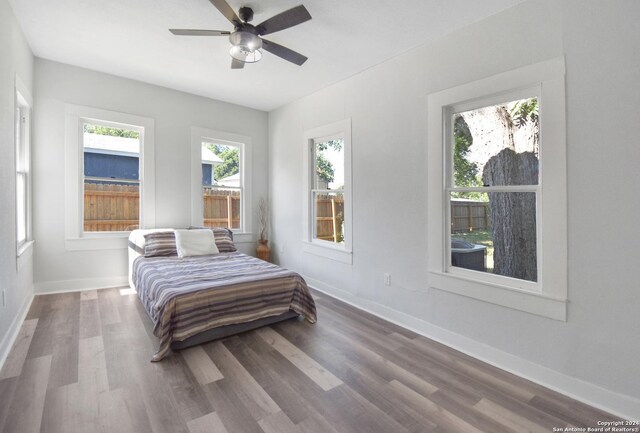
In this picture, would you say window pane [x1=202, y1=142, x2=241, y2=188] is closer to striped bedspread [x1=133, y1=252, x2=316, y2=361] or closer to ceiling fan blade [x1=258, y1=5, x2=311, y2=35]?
striped bedspread [x1=133, y1=252, x2=316, y2=361]

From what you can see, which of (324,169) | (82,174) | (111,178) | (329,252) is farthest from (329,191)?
(82,174)

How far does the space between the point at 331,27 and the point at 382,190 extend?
1640 mm

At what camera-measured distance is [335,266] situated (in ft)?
13.3

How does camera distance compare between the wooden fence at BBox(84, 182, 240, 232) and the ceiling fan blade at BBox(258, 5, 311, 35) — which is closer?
the ceiling fan blade at BBox(258, 5, 311, 35)

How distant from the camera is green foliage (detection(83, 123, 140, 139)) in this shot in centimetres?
403

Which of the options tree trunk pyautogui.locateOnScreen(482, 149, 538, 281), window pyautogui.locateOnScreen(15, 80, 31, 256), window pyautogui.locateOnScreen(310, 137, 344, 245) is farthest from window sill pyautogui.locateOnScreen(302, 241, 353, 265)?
window pyautogui.locateOnScreen(15, 80, 31, 256)

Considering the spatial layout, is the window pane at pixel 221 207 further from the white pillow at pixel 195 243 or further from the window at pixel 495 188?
the window at pixel 495 188

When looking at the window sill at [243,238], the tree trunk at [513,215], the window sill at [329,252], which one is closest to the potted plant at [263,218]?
the window sill at [243,238]

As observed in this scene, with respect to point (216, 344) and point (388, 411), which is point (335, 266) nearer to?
point (216, 344)

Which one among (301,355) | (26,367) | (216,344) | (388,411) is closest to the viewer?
(388,411)

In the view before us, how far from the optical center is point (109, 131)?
417 cm

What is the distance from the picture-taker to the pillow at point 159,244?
386 centimetres

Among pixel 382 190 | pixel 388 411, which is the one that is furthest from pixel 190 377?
pixel 382 190

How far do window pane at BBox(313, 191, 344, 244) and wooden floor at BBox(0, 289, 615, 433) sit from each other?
61.3 inches
